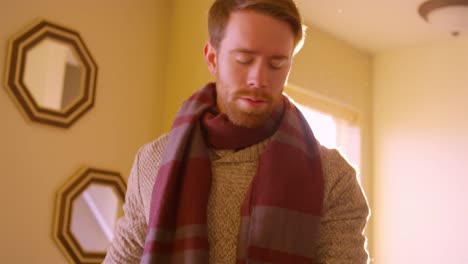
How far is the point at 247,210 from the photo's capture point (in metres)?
0.87

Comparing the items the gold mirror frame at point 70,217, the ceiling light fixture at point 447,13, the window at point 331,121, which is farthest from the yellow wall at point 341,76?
the gold mirror frame at point 70,217

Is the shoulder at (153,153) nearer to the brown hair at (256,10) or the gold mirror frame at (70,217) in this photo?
the brown hair at (256,10)

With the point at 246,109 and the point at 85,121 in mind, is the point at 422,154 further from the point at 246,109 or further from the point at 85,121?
the point at 246,109

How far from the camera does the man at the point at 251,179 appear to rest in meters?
0.85

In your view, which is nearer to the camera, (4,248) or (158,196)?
(158,196)

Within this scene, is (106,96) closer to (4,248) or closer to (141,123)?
(141,123)

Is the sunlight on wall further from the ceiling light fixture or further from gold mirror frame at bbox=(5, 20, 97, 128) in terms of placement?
gold mirror frame at bbox=(5, 20, 97, 128)

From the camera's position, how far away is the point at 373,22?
2.73m

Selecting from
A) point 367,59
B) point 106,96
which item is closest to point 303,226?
point 106,96

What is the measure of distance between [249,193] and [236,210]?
0.04m

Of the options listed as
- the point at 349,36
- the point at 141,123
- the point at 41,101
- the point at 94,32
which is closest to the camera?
the point at 41,101

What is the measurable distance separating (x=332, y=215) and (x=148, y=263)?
0.31 meters

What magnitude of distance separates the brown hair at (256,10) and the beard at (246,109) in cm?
10

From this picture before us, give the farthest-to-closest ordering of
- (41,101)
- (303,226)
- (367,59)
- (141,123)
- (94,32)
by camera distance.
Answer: (367,59) → (141,123) → (94,32) → (41,101) → (303,226)
